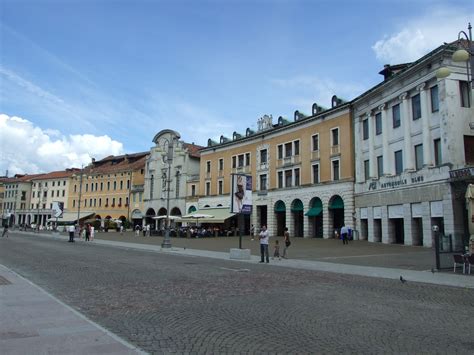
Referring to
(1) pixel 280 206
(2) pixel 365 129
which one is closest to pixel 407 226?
(2) pixel 365 129

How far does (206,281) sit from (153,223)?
2536 inches

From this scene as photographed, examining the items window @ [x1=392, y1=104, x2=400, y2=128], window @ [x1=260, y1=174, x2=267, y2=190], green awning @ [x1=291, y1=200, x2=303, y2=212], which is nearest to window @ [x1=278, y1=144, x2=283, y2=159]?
window @ [x1=260, y1=174, x2=267, y2=190]

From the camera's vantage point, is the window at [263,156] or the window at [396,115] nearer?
the window at [396,115]

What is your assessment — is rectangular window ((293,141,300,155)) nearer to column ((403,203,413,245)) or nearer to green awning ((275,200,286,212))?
green awning ((275,200,286,212))

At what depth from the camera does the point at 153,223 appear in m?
A: 75.8

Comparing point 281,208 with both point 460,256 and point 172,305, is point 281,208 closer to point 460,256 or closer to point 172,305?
point 460,256

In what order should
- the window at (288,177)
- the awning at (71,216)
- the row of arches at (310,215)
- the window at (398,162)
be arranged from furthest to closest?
the awning at (71,216) → the window at (288,177) → the row of arches at (310,215) → the window at (398,162)

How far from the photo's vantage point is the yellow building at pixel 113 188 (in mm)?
80562

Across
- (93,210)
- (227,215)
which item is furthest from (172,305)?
(93,210)

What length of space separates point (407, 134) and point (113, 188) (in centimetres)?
6337

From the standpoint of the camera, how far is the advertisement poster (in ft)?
78.3

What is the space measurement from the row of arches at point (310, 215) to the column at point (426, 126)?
12.7m

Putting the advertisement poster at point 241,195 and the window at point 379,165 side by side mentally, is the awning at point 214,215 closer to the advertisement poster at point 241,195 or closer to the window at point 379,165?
the window at point 379,165

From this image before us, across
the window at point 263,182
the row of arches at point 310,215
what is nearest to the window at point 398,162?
the row of arches at point 310,215
